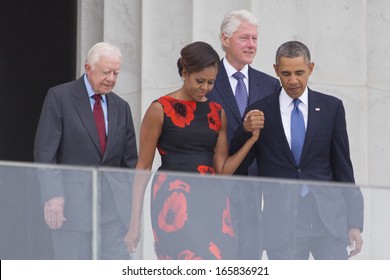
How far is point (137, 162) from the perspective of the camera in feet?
30.0

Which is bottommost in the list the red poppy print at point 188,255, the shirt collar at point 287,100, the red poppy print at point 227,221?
the red poppy print at point 188,255

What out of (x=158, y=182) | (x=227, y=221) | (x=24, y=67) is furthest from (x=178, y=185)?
(x=24, y=67)

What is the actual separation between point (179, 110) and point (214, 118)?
0.22 meters

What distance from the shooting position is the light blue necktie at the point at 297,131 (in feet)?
30.1

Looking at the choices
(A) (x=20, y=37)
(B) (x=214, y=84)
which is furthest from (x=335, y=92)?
(A) (x=20, y=37)

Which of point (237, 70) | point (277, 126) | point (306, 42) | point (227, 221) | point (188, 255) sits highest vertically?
point (306, 42)

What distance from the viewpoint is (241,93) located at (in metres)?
9.76

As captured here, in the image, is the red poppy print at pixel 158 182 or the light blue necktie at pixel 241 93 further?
the light blue necktie at pixel 241 93

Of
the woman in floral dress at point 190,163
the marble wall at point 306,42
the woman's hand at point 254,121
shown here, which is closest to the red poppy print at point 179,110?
the woman in floral dress at point 190,163

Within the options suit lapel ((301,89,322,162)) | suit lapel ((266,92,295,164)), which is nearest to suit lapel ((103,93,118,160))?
suit lapel ((266,92,295,164))

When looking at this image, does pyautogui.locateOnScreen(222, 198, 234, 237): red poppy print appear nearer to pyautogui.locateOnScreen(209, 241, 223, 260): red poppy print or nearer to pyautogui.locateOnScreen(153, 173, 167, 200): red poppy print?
pyautogui.locateOnScreen(209, 241, 223, 260): red poppy print

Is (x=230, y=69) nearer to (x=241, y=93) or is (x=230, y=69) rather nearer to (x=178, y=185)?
(x=241, y=93)

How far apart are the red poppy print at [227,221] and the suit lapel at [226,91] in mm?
1408

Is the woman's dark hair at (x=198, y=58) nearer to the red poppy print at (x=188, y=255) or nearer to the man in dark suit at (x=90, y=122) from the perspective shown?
the man in dark suit at (x=90, y=122)
